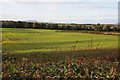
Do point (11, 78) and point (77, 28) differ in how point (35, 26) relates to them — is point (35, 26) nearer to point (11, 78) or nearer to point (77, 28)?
point (77, 28)

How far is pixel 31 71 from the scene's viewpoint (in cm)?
626

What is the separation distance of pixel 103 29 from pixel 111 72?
22.1 metres

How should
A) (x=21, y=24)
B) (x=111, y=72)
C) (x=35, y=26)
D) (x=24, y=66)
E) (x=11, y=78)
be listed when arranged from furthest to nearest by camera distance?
(x=35, y=26) → (x=21, y=24) → (x=24, y=66) → (x=111, y=72) → (x=11, y=78)

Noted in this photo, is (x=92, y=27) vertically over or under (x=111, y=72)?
over

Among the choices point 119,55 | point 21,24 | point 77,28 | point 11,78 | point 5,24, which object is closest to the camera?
point 11,78

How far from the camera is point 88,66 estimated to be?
6.69m

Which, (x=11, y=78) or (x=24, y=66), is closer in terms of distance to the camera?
(x=11, y=78)

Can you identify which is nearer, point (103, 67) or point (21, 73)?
point (21, 73)

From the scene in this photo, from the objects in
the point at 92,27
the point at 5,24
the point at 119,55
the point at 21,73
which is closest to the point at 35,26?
the point at 5,24

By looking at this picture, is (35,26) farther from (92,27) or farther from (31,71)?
(31,71)

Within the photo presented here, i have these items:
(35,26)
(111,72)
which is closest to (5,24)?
(35,26)

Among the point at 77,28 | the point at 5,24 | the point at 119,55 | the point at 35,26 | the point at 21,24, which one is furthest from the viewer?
the point at 77,28

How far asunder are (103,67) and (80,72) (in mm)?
1026

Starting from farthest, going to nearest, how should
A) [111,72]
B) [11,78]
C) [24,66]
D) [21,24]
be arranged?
[21,24], [24,66], [111,72], [11,78]
